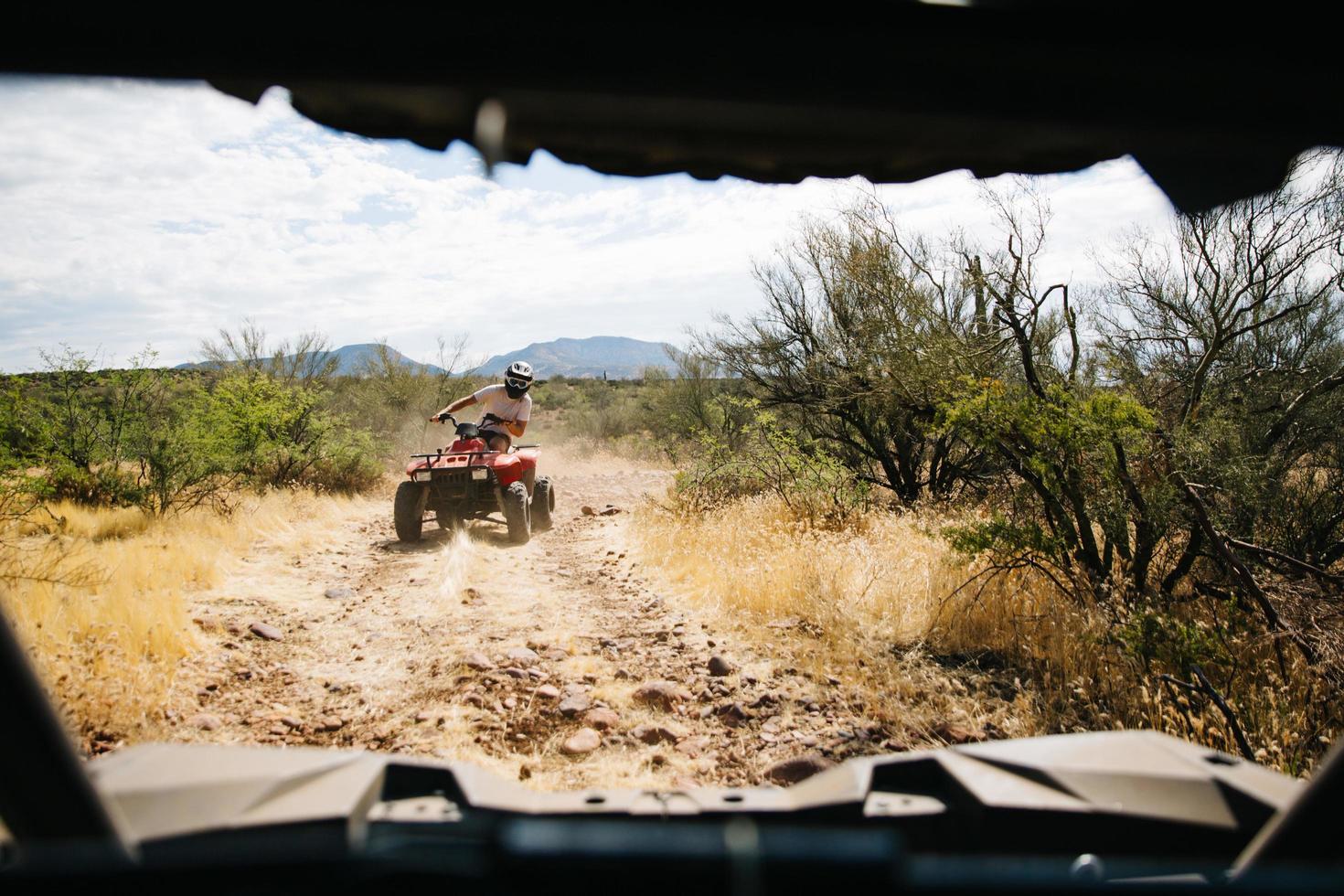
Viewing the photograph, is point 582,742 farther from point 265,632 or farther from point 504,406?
point 504,406

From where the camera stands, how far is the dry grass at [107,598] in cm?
333

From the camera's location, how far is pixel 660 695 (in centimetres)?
388

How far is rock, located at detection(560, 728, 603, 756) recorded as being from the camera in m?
3.26

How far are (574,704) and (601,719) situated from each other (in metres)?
0.22

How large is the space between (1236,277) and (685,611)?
5331mm

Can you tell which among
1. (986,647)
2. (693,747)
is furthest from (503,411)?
(986,647)

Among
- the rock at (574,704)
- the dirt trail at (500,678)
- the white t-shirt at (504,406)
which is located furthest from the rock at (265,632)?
the white t-shirt at (504,406)

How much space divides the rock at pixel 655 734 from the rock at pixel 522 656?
1089mm

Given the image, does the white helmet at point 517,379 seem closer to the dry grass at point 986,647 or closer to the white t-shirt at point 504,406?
the white t-shirt at point 504,406

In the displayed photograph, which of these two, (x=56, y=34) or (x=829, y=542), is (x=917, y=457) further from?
(x=56, y=34)

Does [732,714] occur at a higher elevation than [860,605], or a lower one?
lower

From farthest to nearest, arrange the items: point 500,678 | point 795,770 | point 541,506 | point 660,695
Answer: point 541,506
point 500,678
point 660,695
point 795,770

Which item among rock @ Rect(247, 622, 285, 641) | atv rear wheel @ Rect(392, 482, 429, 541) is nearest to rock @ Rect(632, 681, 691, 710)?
rock @ Rect(247, 622, 285, 641)

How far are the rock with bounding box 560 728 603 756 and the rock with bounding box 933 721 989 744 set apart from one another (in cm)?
170
